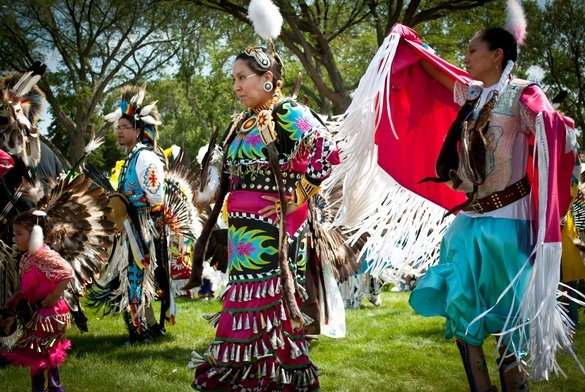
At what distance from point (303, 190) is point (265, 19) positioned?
3.06 ft

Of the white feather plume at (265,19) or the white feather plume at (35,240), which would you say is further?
the white feather plume at (35,240)

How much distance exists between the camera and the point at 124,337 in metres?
6.13

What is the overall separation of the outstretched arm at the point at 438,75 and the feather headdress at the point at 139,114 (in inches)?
117

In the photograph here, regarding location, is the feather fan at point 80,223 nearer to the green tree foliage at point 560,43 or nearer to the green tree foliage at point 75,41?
the green tree foliage at point 75,41

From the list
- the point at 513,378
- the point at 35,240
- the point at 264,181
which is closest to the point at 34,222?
the point at 35,240

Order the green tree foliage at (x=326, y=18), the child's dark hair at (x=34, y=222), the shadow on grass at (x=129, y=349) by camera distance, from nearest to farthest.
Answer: the child's dark hair at (x=34, y=222)
the shadow on grass at (x=129, y=349)
the green tree foliage at (x=326, y=18)

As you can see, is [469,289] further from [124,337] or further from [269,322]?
[124,337]

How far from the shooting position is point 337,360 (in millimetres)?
4965

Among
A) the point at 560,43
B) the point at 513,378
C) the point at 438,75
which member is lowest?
the point at 513,378

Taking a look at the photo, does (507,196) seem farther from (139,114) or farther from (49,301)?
(139,114)

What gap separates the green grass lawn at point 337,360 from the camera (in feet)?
13.9

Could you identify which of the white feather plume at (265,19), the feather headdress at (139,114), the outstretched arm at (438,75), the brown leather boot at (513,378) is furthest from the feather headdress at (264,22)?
the feather headdress at (139,114)

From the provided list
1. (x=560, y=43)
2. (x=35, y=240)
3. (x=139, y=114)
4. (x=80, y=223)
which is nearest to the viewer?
(x=35, y=240)

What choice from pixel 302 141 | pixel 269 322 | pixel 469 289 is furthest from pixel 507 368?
pixel 302 141
